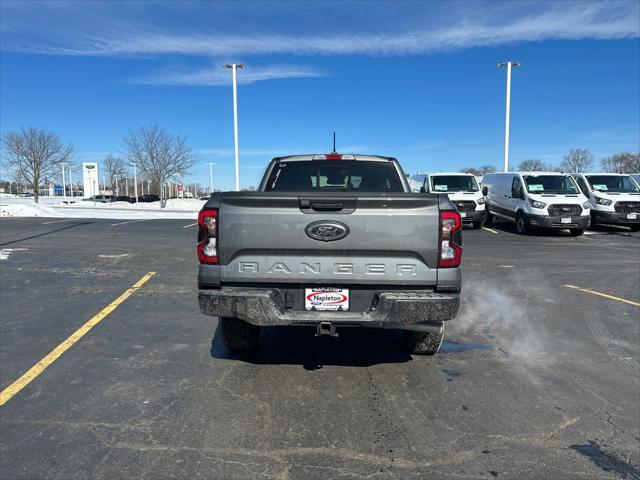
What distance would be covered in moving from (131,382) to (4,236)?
1357cm

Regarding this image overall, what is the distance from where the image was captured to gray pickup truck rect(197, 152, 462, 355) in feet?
11.3

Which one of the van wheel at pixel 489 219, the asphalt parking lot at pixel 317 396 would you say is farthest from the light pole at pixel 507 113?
the asphalt parking lot at pixel 317 396

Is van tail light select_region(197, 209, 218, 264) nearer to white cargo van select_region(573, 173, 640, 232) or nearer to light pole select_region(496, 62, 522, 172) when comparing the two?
white cargo van select_region(573, 173, 640, 232)

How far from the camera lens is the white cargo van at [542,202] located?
15031 mm

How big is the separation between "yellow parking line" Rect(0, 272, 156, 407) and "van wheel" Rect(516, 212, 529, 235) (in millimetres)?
13593

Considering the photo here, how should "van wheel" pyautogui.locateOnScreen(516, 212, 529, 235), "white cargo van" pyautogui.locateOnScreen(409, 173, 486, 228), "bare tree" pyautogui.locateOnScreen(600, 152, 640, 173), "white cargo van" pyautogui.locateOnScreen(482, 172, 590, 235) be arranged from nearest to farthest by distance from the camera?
"white cargo van" pyautogui.locateOnScreen(482, 172, 590, 235) → "van wheel" pyautogui.locateOnScreen(516, 212, 529, 235) → "white cargo van" pyautogui.locateOnScreen(409, 173, 486, 228) → "bare tree" pyautogui.locateOnScreen(600, 152, 640, 173)

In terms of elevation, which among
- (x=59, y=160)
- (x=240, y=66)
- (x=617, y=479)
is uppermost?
(x=240, y=66)

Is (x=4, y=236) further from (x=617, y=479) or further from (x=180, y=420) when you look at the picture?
(x=617, y=479)

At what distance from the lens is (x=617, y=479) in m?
2.65

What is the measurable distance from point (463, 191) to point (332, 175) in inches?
522

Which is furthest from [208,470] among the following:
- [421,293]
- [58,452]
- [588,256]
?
[588,256]

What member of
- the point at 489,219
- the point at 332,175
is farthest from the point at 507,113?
the point at 332,175

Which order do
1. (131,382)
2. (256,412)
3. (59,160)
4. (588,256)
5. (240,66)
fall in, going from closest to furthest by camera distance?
(256,412), (131,382), (588,256), (240,66), (59,160)

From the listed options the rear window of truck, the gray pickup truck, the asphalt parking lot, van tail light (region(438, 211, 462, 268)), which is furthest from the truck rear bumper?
the rear window of truck
